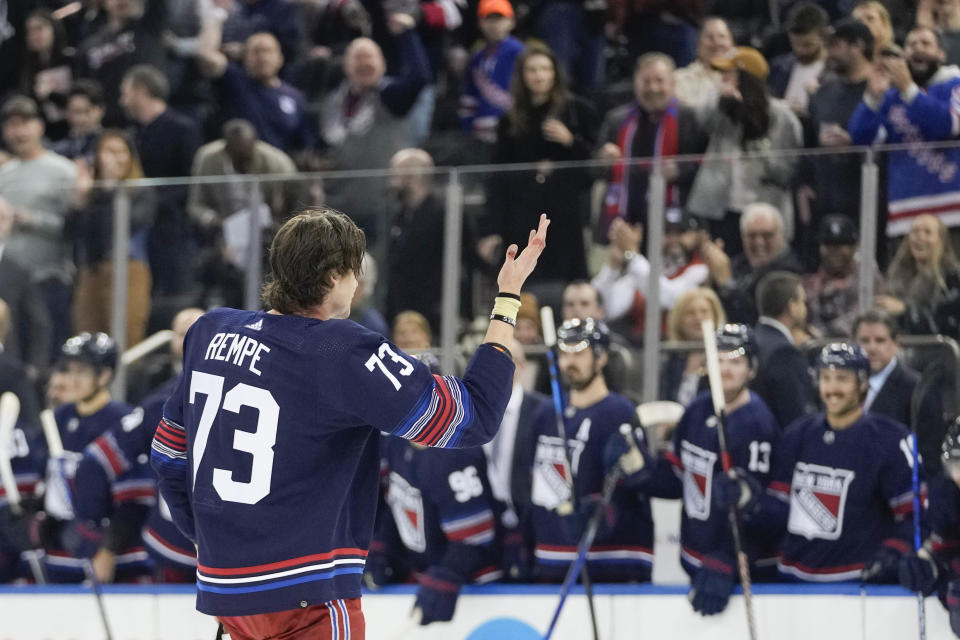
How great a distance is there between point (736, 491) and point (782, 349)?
2.12 feet

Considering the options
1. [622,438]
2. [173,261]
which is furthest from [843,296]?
[173,261]

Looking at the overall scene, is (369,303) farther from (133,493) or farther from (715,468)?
(715,468)

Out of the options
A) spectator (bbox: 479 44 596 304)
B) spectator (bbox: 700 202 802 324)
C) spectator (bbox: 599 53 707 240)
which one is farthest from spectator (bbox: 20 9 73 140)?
spectator (bbox: 700 202 802 324)

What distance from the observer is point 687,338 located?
6137 millimetres

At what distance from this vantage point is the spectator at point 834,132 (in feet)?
19.5

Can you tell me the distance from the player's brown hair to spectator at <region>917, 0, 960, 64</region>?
3.80 meters

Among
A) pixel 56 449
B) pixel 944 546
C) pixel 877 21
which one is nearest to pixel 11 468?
pixel 56 449

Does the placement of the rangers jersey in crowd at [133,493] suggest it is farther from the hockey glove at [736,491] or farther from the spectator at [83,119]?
the hockey glove at [736,491]

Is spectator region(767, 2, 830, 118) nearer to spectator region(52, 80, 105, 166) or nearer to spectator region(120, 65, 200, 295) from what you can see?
spectator region(120, 65, 200, 295)

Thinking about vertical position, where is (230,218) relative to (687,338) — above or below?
above

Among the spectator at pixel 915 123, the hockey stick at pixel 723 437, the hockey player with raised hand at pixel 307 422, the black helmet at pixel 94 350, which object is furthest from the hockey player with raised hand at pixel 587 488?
the hockey player with raised hand at pixel 307 422

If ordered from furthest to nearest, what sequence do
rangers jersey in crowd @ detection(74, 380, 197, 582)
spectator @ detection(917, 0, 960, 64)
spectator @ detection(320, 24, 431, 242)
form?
spectator @ detection(320, 24, 431, 242)
rangers jersey in crowd @ detection(74, 380, 197, 582)
spectator @ detection(917, 0, 960, 64)

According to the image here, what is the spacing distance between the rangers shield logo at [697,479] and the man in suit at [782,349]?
32cm

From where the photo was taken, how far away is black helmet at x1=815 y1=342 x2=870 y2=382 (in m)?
5.68
